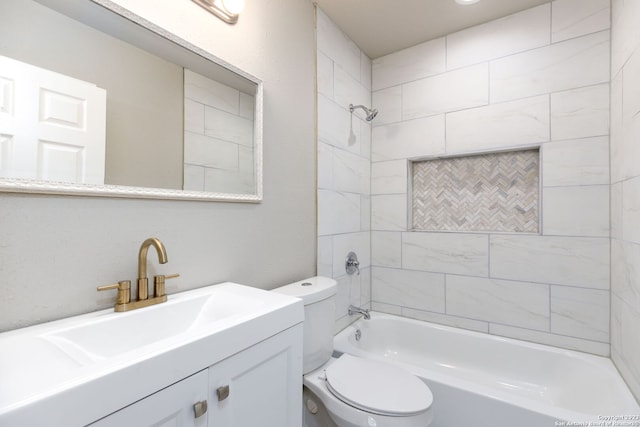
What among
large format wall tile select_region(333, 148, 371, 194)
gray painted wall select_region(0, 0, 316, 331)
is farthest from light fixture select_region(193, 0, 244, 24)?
large format wall tile select_region(333, 148, 371, 194)

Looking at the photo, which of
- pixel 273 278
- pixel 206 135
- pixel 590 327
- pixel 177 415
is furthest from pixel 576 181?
pixel 177 415

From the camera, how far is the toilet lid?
1.17m

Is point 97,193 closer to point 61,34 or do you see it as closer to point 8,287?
point 8,287

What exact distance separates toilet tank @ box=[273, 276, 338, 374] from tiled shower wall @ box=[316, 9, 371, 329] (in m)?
0.36

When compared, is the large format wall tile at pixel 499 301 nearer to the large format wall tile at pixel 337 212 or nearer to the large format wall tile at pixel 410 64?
the large format wall tile at pixel 337 212

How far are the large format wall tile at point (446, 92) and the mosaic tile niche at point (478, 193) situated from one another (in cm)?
38

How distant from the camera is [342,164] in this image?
2.10m

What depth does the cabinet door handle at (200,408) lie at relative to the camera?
0.67 m

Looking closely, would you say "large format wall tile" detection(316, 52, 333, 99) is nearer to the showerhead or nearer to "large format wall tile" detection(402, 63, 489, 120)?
the showerhead

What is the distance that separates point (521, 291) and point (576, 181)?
75cm

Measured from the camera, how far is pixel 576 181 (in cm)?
174

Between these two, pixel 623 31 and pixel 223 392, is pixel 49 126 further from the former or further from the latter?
pixel 623 31

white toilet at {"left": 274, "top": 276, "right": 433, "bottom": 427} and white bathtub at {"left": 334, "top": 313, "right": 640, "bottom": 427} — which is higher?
white toilet at {"left": 274, "top": 276, "right": 433, "bottom": 427}

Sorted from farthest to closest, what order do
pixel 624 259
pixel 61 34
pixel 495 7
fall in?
pixel 495 7 < pixel 624 259 < pixel 61 34
